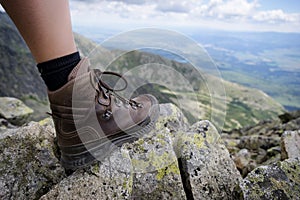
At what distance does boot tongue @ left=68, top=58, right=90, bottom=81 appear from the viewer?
3.52 m

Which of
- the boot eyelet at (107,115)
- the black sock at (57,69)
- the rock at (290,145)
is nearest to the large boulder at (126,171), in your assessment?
the boot eyelet at (107,115)

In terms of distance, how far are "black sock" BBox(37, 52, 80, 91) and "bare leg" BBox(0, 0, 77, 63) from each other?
7cm

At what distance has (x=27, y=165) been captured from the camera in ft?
14.9

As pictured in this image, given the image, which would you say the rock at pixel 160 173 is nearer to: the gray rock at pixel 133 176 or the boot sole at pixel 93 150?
the gray rock at pixel 133 176

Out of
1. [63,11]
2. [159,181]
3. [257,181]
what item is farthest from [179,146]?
[63,11]

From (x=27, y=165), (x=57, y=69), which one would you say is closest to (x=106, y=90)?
(x=57, y=69)

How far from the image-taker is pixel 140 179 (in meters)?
4.54

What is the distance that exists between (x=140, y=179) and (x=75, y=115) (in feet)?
5.68

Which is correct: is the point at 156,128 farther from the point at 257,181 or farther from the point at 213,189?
the point at 257,181

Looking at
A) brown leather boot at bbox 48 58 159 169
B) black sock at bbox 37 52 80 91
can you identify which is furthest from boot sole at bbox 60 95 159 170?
black sock at bbox 37 52 80 91

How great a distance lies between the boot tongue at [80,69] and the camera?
3523 millimetres

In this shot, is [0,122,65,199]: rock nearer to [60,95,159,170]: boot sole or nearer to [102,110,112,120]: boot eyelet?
[60,95,159,170]: boot sole

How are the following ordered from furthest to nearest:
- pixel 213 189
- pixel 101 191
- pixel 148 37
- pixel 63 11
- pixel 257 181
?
pixel 148 37, pixel 213 189, pixel 257 181, pixel 101 191, pixel 63 11

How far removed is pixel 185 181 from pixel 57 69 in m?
3.14
